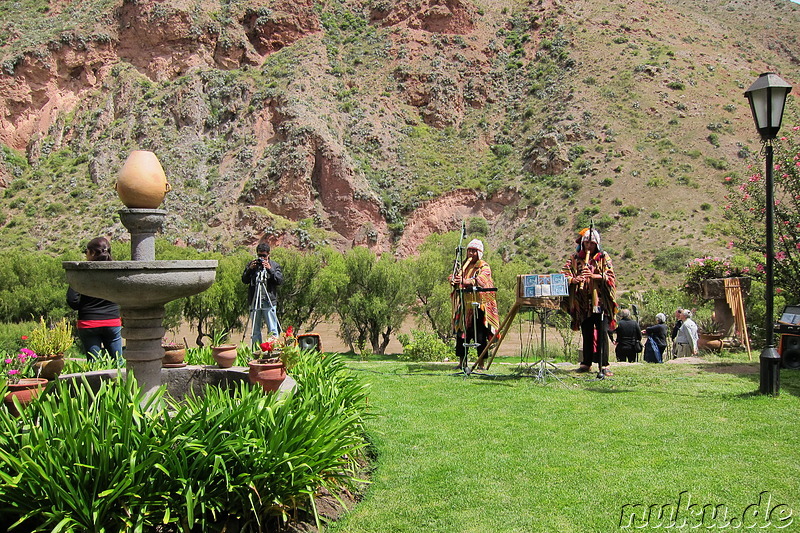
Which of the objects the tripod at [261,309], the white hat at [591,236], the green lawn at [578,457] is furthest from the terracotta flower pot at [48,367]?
the white hat at [591,236]

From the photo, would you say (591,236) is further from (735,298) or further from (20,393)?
(20,393)

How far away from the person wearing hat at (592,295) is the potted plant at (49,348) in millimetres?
5961

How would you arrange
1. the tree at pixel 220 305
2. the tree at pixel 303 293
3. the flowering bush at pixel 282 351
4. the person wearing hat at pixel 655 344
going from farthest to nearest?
the tree at pixel 303 293 → the tree at pixel 220 305 → the person wearing hat at pixel 655 344 → the flowering bush at pixel 282 351

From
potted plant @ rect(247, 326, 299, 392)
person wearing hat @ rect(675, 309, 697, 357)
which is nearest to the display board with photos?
potted plant @ rect(247, 326, 299, 392)

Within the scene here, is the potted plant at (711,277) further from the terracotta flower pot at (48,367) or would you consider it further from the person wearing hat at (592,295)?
the terracotta flower pot at (48,367)

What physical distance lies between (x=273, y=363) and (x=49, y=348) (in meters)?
2.87

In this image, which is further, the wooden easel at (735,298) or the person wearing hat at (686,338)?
the person wearing hat at (686,338)

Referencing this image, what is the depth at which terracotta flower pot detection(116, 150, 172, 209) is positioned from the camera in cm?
466

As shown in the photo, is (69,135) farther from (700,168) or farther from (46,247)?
(700,168)

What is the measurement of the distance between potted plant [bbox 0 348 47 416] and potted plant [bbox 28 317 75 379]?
0.38ft

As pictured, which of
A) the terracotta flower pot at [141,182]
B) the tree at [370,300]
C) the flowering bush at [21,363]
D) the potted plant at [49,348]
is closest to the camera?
the terracotta flower pot at [141,182]

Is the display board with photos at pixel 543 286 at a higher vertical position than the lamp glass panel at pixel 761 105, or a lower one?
lower

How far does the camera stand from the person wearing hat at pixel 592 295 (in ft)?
26.3

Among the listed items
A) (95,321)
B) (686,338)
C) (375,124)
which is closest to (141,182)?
(95,321)
